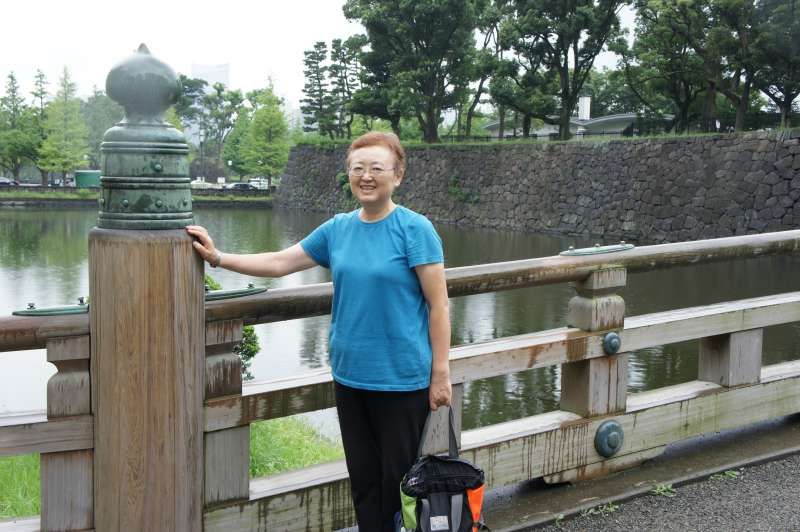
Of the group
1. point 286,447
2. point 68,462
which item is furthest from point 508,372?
point 286,447

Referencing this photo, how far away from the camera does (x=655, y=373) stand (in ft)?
25.2

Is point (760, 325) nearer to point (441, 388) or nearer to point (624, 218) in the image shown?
point (441, 388)

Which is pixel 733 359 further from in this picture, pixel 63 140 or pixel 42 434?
pixel 63 140

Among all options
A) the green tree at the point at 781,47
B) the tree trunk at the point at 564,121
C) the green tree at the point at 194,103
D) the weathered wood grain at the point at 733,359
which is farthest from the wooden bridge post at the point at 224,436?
the green tree at the point at 194,103

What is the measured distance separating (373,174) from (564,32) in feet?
84.7

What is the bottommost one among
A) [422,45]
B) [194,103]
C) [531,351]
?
[531,351]

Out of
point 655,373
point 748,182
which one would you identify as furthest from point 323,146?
point 655,373

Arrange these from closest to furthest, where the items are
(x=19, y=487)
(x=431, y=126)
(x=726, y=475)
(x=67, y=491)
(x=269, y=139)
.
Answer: (x=67, y=491)
(x=726, y=475)
(x=19, y=487)
(x=431, y=126)
(x=269, y=139)

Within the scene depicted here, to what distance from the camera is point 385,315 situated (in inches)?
82.3

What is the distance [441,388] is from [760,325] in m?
1.71

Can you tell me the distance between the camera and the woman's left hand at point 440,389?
2135 millimetres

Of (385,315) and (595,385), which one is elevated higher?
(385,315)

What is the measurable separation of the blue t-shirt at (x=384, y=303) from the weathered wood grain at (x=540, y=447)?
0.46 metres

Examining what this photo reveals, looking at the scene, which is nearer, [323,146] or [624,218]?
[624,218]
